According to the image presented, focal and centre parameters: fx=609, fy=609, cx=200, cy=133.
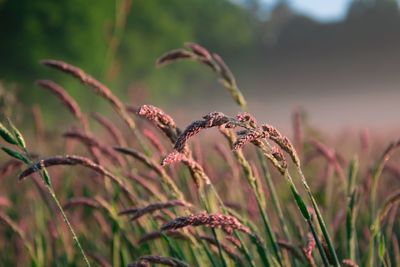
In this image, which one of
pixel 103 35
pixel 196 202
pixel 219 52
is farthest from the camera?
pixel 219 52

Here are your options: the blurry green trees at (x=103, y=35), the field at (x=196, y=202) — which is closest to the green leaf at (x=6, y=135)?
the field at (x=196, y=202)

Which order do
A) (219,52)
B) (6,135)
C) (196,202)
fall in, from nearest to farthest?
(6,135), (196,202), (219,52)

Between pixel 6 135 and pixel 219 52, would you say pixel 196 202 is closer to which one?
pixel 6 135

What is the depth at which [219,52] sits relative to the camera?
164 feet

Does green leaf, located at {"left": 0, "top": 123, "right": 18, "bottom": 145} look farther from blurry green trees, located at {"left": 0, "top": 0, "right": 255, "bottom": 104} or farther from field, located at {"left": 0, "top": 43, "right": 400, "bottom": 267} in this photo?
blurry green trees, located at {"left": 0, "top": 0, "right": 255, "bottom": 104}

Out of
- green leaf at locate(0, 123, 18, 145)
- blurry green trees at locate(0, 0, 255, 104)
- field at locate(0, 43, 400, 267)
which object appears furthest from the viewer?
blurry green trees at locate(0, 0, 255, 104)

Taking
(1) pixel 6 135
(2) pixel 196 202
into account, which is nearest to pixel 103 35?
(2) pixel 196 202

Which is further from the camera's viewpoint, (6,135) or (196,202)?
(196,202)

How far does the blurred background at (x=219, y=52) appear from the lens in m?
20.5

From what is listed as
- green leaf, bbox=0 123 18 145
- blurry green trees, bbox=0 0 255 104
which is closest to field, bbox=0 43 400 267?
green leaf, bbox=0 123 18 145

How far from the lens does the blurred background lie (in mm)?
20469

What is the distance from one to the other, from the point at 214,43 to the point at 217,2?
3.36 m

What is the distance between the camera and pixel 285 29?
71.2m

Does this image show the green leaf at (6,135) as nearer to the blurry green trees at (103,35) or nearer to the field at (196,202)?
the field at (196,202)
